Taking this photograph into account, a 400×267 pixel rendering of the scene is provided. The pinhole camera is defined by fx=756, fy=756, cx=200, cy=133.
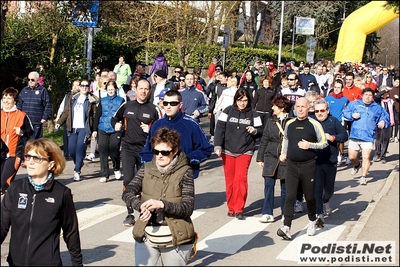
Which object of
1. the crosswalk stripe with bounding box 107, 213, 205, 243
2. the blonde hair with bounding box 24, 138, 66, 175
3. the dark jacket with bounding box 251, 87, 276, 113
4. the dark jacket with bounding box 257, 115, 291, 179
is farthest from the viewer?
the dark jacket with bounding box 251, 87, 276, 113

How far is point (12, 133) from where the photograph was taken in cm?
1055

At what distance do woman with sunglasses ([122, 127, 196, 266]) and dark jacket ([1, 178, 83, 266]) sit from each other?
0.73 metres

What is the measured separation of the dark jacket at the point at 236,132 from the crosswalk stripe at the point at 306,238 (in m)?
1.51

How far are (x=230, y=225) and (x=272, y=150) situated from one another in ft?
3.90

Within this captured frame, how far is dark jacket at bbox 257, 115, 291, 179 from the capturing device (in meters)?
10.4

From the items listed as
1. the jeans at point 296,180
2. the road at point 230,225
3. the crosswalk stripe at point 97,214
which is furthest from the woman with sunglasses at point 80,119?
the jeans at point 296,180

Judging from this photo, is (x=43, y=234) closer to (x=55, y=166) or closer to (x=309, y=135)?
(x=55, y=166)

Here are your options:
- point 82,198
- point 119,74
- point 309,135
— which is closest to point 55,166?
point 309,135

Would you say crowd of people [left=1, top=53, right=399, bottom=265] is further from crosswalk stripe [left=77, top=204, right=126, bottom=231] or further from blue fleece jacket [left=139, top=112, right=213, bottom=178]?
crosswalk stripe [left=77, top=204, right=126, bottom=231]

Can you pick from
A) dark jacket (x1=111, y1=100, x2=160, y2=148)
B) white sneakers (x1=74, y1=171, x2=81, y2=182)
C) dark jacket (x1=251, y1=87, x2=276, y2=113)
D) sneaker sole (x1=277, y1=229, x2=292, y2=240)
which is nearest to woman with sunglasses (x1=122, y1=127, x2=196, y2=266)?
sneaker sole (x1=277, y1=229, x2=292, y2=240)

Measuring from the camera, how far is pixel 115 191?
41.7 ft

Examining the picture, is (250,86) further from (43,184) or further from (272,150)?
(43,184)

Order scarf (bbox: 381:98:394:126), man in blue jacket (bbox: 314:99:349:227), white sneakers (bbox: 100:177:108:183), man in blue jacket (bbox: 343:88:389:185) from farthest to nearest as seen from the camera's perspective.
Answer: scarf (bbox: 381:98:394:126) → man in blue jacket (bbox: 343:88:389:185) → white sneakers (bbox: 100:177:108:183) → man in blue jacket (bbox: 314:99:349:227)

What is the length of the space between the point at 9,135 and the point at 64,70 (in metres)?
8.46
